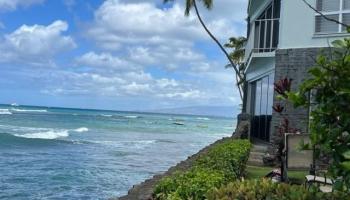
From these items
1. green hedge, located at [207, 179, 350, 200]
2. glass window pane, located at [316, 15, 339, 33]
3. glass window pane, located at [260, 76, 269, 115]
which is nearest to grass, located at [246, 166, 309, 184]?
green hedge, located at [207, 179, 350, 200]

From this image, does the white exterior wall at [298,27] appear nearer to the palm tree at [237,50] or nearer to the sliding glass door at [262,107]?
the sliding glass door at [262,107]

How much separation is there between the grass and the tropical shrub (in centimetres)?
456

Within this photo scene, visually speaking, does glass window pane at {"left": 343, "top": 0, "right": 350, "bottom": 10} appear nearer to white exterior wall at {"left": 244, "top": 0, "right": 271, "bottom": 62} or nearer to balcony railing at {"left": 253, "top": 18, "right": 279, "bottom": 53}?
balcony railing at {"left": 253, "top": 18, "right": 279, "bottom": 53}

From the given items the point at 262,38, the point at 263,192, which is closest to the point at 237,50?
the point at 262,38

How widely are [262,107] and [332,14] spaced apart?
6.95 m

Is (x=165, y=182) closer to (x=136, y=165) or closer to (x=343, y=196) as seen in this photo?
(x=343, y=196)

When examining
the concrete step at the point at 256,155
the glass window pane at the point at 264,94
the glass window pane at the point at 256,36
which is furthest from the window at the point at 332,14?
the glass window pane at the point at 264,94

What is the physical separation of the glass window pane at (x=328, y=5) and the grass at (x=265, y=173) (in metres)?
4.11

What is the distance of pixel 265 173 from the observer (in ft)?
33.4

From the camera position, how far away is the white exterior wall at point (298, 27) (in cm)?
1245

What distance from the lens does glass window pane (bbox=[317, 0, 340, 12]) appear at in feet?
40.3

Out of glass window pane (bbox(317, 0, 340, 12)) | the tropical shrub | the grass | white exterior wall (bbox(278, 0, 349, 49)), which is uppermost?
glass window pane (bbox(317, 0, 340, 12))

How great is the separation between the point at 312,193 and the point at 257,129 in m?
16.1

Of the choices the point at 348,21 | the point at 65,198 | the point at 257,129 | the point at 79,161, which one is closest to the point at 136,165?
the point at 79,161
